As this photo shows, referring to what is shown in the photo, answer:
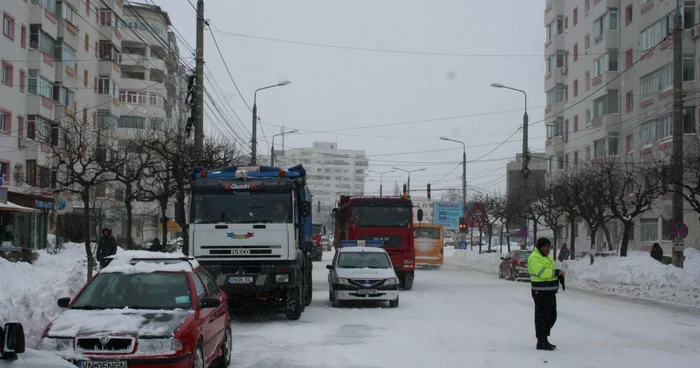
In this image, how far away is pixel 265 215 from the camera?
16969 mm

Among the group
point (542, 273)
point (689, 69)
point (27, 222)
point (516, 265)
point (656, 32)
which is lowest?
point (516, 265)

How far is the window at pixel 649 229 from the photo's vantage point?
1952 inches

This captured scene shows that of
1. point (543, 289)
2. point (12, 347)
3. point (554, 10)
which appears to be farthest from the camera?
point (554, 10)

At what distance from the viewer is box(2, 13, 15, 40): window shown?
1694 inches

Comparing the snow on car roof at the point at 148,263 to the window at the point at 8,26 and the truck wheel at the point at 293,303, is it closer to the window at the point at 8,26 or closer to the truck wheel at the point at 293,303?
the truck wheel at the point at 293,303

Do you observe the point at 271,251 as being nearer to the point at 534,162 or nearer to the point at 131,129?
the point at 131,129

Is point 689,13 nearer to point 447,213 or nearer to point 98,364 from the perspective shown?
point 447,213

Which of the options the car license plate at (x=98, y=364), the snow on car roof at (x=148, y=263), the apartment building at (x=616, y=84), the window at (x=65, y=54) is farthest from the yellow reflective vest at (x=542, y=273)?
the window at (x=65, y=54)

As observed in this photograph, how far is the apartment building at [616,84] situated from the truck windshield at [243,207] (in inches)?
1081

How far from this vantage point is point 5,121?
1738 inches

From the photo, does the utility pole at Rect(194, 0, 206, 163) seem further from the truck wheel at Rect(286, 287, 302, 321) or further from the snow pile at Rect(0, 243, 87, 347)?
the truck wheel at Rect(286, 287, 302, 321)

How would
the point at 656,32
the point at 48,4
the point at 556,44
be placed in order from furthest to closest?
the point at 556,44 < the point at 48,4 < the point at 656,32

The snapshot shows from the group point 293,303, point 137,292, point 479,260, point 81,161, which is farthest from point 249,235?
point 479,260

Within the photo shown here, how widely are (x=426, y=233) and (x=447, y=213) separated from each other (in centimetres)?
2642
